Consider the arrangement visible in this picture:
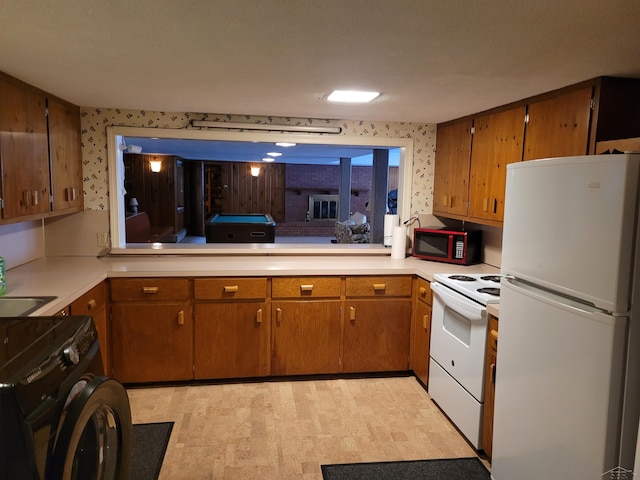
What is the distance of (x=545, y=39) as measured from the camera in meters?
1.69

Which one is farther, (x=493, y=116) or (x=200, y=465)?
(x=493, y=116)

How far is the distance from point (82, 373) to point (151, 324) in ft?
6.08

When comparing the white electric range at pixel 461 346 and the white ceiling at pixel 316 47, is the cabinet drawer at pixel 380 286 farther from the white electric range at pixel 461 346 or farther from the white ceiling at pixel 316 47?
the white ceiling at pixel 316 47

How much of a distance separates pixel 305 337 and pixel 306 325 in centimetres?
9

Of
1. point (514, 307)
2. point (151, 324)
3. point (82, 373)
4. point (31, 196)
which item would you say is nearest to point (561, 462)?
point (514, 307)

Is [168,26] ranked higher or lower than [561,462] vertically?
higher

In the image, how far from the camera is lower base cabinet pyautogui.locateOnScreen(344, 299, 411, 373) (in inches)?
134

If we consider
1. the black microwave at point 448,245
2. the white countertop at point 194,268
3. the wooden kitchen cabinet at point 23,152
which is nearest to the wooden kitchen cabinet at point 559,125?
the black microwave at point 448,245

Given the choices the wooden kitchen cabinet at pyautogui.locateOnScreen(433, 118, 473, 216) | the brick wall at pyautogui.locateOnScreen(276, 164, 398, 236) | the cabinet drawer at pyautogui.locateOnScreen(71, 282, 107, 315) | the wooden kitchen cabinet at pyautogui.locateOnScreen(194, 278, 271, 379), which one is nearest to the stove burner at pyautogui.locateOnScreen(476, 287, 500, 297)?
the wooden kitchen cabinet at pyautogui.locateOnScreen(433, 118, 473, 216)

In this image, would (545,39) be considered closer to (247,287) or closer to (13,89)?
(247,287)

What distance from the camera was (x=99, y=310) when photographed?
2916 mm

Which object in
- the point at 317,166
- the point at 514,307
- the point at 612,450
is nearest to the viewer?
the point at 612,450

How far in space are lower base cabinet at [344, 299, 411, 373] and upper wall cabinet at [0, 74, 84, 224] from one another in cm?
212

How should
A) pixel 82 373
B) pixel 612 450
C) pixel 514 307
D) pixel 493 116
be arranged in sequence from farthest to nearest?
pixel 493 116 < pixel 514 307 < pixel 612 450 < pixel 82 373
